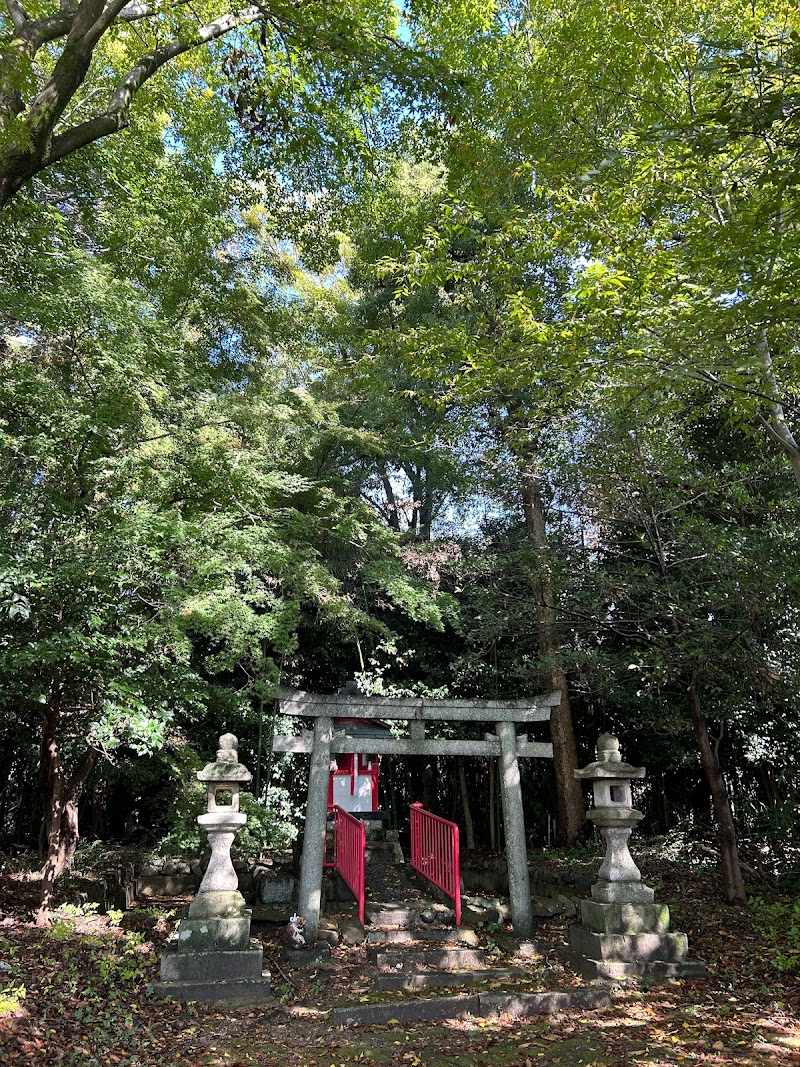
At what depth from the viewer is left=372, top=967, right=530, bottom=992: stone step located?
17.7ft

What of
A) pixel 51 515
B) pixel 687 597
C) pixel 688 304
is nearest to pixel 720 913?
pixel 687 597

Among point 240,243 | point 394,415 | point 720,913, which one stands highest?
point 240,243

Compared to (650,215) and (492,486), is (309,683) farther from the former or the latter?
(650,215)

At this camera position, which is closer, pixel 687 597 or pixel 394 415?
pixel 687 597

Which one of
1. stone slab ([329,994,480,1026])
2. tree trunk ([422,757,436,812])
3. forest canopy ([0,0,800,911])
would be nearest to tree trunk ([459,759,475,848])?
tree trunk ([422,757,436,812])

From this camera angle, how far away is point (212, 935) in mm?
5387

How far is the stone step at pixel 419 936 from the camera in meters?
6.53

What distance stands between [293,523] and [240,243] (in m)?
6.04

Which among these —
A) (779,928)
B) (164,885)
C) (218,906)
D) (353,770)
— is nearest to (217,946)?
(218,906)

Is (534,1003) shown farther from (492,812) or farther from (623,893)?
(492,812)

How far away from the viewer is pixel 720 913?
692 cm

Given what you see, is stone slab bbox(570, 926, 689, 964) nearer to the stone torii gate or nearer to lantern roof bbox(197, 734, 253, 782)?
the stone torii gate

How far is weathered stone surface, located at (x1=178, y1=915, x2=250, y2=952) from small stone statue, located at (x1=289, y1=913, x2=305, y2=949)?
930 millimetres

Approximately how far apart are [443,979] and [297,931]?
161cm
